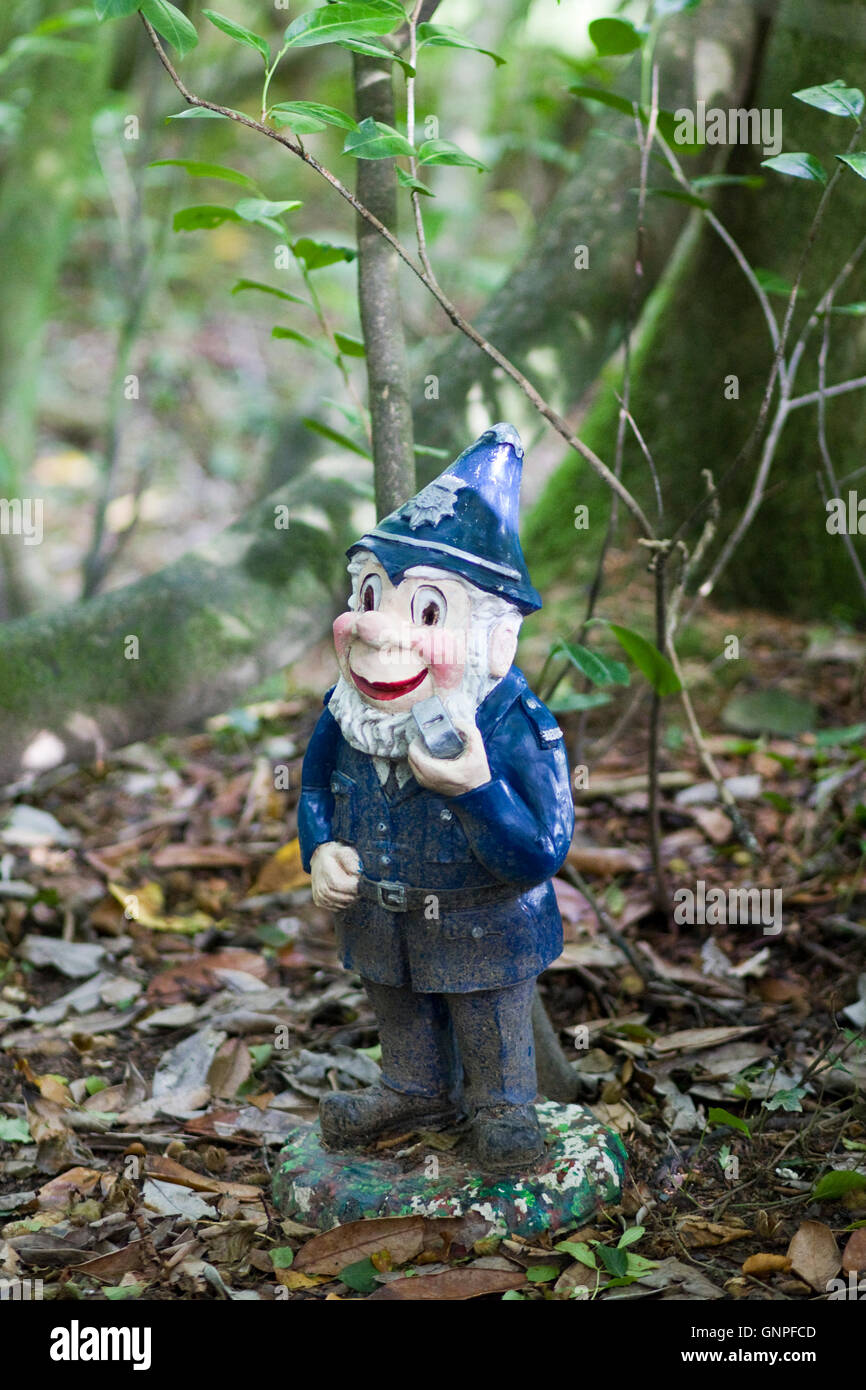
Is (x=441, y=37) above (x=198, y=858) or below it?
above

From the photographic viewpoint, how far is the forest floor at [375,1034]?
7.65ft

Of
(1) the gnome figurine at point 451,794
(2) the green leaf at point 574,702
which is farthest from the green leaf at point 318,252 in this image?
(2) the green leaf at point 574,702

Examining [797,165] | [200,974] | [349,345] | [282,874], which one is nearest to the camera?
[797,165]

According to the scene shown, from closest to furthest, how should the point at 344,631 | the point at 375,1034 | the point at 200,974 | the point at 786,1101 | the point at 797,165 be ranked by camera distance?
the point at 344,631 < the point at 797,165 < the point at 786,1101 < the point at 375,1034 < the point at 200,974

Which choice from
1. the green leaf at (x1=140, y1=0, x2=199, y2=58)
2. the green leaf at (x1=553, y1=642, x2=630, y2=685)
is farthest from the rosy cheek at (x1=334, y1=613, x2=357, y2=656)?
the green leaf at (x1=140, y1=0, x2=199, y2=58)

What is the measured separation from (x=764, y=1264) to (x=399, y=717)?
1148 mm

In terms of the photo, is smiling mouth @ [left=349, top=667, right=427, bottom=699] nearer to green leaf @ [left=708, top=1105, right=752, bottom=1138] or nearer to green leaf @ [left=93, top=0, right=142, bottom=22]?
green leaf @ [left=708, top=1105, right=752, bottom=1138]

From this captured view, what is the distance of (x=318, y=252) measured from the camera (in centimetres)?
281

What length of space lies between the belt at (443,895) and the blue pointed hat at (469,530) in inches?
20.2

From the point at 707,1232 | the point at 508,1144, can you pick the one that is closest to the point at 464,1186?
the point at 508,1144

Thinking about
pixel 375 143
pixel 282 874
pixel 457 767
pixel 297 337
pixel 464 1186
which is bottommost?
pixel 464 1186

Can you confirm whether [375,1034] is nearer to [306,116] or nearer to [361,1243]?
[361,1243]

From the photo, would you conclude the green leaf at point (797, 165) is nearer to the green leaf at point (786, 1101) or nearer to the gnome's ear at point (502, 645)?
the gnome's ear at point (502, 645)
